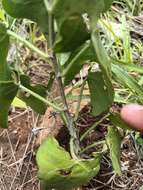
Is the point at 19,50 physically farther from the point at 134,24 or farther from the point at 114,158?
the point at 114,158

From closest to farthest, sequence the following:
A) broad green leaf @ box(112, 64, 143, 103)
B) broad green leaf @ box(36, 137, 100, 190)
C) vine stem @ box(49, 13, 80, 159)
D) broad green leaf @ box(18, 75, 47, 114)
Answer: vine stem @ box(49, 13, 80, 159), broad green leaf @ box(36, 137, 100, 190), broad green leaf @ box(18, 75, 47, 114), broad green leaf @ box(112, 64, 143, 103)

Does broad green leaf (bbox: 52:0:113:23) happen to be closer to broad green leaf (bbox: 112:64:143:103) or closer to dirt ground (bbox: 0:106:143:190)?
broad green leaf (bbox: 112:64:143:103)

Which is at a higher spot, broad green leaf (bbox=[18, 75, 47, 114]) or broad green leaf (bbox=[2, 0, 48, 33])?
broad green leaf (bbox=[2, 0, 48, 33])

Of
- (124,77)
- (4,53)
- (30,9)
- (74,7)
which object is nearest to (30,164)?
(124,77)

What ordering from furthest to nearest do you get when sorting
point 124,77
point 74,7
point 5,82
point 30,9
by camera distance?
point 124,77, point 5,82, point 30,9, point 74,7

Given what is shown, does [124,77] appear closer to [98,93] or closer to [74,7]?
[98,93]

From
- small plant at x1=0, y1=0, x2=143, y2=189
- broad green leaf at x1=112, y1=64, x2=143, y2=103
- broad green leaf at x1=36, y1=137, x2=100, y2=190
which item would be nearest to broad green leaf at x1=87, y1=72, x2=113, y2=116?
small plant at x1=0, y1=0, x2=143, y2=189
